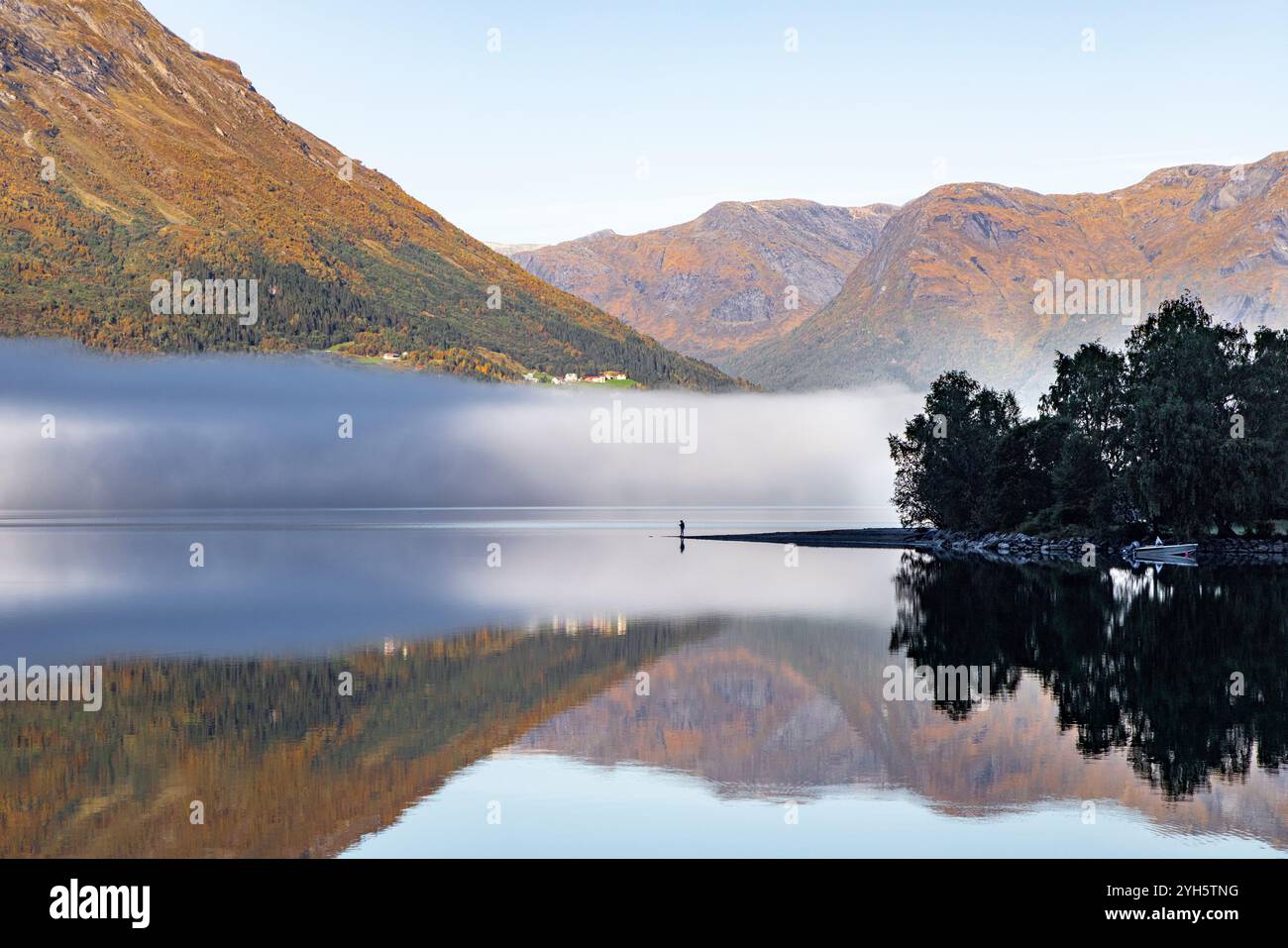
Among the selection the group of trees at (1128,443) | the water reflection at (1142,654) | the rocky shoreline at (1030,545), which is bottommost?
the rocky shoreline at (1030,545)

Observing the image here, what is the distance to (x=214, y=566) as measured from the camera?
96750mm

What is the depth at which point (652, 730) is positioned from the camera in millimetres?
28812

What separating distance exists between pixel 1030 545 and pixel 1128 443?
14.6 meters

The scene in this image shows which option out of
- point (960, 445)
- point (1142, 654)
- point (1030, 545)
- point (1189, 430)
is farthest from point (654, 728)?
point (960, 445)

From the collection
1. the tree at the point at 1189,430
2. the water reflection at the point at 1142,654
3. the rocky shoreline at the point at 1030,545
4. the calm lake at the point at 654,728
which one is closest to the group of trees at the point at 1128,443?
the tree at the point at 1189,430

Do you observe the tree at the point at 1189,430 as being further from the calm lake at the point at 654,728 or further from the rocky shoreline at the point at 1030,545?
the calm lake at the point at 654,728

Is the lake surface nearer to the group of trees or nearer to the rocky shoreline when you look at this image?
the group of trees

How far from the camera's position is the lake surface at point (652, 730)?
19.8 m

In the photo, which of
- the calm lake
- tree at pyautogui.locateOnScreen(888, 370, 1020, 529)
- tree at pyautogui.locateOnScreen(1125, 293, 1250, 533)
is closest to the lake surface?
the calm lake

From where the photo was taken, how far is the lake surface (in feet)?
64.8

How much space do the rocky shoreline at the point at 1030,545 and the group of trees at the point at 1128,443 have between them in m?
2.05

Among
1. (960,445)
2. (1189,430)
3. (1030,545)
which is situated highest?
(1189,430)

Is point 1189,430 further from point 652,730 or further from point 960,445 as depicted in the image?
point 652,730
